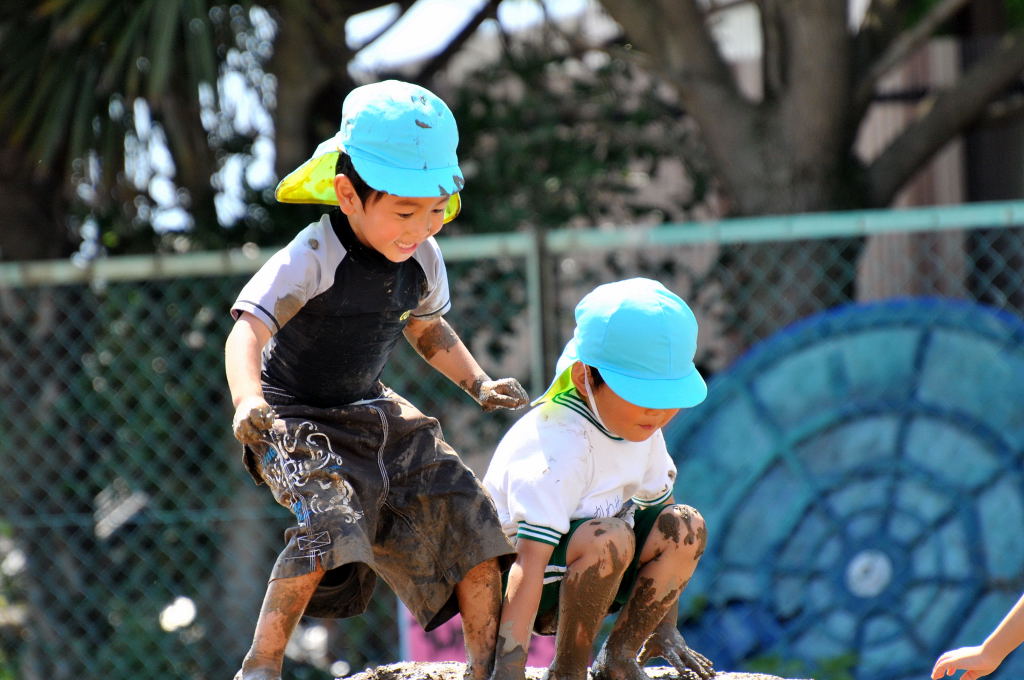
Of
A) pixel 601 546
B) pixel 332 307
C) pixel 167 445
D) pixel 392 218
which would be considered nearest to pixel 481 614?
pixel 601 546

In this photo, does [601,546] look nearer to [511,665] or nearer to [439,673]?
[511,665]

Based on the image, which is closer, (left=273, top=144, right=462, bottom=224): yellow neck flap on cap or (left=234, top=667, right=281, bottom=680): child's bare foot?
(left=234, top=667, right=281, bottom=680): child's bare foot

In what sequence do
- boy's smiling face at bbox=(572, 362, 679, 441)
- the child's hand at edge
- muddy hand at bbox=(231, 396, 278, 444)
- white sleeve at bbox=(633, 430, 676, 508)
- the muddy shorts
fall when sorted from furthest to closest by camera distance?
white sleeve at bbox=(633, 430, 676, 508) < boy's smiling face at bbox=(572, 362, 679, 441) < the muddy shorts < the child's hand at edge < muddy hand at bbox=(231, 396, 278, 444)

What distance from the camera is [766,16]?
507 centimetres

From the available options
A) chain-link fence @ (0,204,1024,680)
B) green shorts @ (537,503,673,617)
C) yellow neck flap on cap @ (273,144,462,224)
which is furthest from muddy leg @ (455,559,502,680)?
chain-link fence @ (0,204,1024,680)

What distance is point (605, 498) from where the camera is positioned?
97.4 inches

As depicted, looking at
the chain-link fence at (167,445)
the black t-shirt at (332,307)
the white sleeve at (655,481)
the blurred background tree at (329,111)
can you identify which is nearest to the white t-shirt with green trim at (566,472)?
the white sleeve at (655,481)

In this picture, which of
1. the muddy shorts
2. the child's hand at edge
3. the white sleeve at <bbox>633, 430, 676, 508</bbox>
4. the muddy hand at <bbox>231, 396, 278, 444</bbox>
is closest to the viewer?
the muddy hand at <bbox>231, 396, 278, 444</bbox>

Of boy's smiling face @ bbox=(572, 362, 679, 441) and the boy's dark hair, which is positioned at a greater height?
the boy's dark hair

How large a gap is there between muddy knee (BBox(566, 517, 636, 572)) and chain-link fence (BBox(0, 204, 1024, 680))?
219 cm

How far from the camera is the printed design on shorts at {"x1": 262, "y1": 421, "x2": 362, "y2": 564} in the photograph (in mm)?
2197

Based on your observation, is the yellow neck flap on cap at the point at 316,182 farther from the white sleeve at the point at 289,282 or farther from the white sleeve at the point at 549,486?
the white sleeve at the point at 549,486

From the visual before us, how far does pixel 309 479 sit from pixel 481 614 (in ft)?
1.34

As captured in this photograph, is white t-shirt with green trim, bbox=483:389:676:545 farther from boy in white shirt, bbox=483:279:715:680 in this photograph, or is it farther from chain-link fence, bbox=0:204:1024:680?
chain-link fence, bbox=0:204:1024:680
